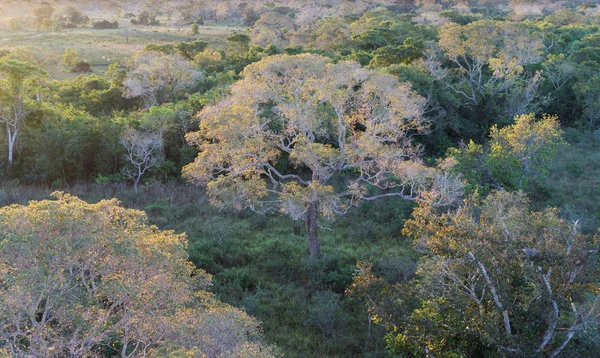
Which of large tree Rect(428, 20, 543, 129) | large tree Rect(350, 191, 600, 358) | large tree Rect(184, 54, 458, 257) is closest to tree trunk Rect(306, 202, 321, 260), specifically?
large tree Rect(184, 54, 458, 257)

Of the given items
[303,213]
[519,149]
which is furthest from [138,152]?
[519,149]

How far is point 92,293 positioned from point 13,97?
1619 centimetres

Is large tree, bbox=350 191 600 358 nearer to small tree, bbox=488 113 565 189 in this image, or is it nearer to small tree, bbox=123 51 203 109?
small tree, bbox=488 113 565 189

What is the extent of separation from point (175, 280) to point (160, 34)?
49.5 meters

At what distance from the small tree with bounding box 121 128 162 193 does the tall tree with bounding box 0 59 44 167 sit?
15.1 feet

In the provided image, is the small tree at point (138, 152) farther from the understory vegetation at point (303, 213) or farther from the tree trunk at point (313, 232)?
the tree trunk at point (313, 232)

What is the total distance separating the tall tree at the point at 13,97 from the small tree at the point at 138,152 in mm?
4606

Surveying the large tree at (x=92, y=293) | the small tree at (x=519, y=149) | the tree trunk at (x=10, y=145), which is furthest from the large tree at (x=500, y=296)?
the tree trunk at (x=10, y=145)

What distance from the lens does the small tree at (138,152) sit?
1955cm

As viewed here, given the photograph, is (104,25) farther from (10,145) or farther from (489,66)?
(489,66)

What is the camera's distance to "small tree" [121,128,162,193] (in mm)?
19547

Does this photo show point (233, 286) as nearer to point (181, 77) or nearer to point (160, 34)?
point (181, 77)

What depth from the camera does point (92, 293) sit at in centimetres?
739

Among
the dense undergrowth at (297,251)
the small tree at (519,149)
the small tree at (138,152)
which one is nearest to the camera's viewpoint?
the dense undergrowth at (297,251)
